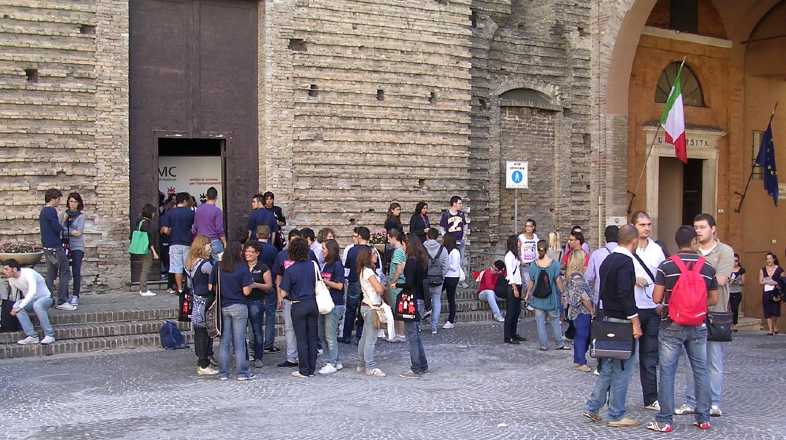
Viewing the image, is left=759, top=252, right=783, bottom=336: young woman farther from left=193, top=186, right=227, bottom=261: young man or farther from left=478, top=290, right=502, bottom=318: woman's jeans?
left=193, top=186, right=227, bottom=261: young man

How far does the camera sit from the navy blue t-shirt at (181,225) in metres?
13.7

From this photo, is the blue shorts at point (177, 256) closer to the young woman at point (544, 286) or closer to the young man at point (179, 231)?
the young man at point (179, 231)

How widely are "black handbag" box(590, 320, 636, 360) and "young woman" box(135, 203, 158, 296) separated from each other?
8.08m

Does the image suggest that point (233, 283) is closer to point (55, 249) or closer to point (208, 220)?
point (55, 249)

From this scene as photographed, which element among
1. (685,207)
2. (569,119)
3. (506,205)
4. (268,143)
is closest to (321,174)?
(268,143)

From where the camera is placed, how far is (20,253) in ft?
39.8

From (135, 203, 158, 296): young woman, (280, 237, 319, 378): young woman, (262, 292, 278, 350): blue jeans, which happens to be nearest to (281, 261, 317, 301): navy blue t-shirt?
(280, 237, 319, 378): young woman

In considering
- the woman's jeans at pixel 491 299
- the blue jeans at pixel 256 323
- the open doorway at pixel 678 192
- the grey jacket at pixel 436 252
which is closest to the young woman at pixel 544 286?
the grey jacket at pixel 436 252

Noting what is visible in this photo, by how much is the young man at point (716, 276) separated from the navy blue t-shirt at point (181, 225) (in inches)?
298

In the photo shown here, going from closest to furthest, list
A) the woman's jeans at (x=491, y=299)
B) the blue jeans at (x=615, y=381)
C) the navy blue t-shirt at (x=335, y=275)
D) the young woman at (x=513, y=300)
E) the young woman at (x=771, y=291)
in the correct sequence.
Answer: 1. the blue jeans at (x=615, y=381)
2. the navy blue t-shirt at (x=335, y=275)
3. the young woman at (x=513, y=300)
4. the woman's jeans at (x=491, y=299)
5. the young woman at (x=771, y=291)

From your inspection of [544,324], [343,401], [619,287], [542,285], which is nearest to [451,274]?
[544,324]

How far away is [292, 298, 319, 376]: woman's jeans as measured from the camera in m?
10.5

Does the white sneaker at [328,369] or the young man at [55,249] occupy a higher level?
the young man at [55,249]

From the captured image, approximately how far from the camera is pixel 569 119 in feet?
67.1
